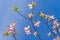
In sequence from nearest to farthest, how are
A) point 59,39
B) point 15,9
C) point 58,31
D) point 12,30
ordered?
point 59,39 → point 58,31 → point 12,30 → point 15,9

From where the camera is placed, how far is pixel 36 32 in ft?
4.72

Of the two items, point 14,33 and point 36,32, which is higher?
point 36,32

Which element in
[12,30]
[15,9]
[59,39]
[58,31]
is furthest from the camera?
[15,9]

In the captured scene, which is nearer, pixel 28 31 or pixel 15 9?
pixel 28 31

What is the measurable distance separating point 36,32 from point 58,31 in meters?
0.29

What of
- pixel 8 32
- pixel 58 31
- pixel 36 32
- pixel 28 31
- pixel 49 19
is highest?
pixel 49 19

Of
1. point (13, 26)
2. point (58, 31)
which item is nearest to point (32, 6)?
point (13, 26)

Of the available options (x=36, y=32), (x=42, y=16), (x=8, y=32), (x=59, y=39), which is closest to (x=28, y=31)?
(x=36, y=32)

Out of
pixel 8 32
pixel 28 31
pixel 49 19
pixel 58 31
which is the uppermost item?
pixel 49 19

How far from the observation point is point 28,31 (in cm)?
134

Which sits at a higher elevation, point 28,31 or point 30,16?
point 30,16

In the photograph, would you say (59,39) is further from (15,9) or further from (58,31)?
(15,9)

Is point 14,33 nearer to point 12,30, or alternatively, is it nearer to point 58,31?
point 12,30

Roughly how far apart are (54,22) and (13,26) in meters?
A: 0.49
